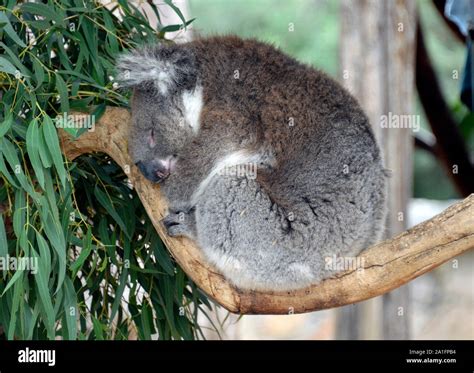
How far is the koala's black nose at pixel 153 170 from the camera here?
2701 mm

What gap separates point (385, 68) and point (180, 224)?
273cm

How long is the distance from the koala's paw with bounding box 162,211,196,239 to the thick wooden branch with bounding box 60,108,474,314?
0.03 meters

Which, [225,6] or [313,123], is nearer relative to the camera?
[313,123]

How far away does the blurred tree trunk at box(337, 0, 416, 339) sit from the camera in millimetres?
4867

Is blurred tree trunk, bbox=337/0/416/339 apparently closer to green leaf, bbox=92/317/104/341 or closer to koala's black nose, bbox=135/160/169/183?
koala's black nose, bbox=135/160/169/183

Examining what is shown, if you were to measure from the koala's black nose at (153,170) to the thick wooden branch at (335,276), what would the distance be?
37mm

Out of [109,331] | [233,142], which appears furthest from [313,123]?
[109,331]

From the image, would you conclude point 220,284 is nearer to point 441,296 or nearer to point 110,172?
point 110,172

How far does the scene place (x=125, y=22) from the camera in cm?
308

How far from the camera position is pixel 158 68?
2.77 meters

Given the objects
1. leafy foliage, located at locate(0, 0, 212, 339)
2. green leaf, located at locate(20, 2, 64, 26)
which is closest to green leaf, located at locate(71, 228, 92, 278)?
leafy foliage, located at locate(0, 0, 212, 339)

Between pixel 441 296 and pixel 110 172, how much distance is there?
738 cm
